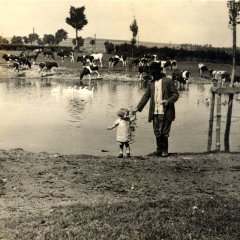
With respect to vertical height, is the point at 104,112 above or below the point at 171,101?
below

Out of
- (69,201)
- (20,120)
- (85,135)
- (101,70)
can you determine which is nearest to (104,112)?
(20,120)

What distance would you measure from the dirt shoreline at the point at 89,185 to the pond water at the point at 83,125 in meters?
3.04

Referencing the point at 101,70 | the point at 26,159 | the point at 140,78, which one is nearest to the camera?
the point at 26,159

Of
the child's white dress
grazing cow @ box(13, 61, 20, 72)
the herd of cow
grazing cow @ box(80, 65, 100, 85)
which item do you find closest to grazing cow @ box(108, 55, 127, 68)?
the herd of cow

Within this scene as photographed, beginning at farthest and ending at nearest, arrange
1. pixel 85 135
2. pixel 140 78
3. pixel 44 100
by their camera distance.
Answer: pixel 140 78 → pixel 44 100 → pixel 85 135

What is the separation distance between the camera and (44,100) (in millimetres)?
27359

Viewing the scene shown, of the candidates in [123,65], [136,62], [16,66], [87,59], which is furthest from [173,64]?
[16,66]

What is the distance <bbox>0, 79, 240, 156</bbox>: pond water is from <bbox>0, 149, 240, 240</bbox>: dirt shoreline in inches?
120

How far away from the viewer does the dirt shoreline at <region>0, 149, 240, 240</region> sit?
21.7 ft

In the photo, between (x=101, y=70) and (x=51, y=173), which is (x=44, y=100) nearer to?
(x=51, y=173)

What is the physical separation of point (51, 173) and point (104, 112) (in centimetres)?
1317

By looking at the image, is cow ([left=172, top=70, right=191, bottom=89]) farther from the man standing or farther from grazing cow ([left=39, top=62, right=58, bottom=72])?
the man standing

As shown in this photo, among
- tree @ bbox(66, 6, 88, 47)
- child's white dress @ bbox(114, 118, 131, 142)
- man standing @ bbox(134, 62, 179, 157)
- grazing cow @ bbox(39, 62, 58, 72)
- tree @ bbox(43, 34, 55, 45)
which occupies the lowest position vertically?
grazing cow @ bbox(39, 62, 58, 72)

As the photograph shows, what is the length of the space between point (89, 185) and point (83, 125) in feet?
32.2
